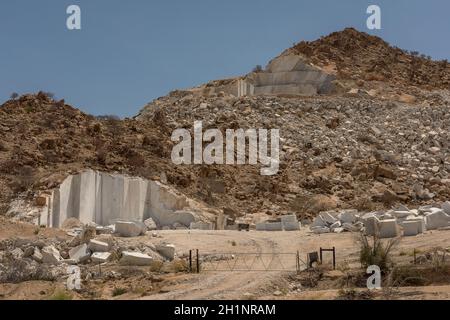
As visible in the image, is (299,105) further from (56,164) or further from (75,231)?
(75,231)

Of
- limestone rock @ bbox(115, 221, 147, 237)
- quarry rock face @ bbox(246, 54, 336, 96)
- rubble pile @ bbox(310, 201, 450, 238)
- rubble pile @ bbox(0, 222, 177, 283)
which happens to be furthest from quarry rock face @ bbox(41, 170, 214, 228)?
quarry rock face @ bbox(246, 54, 336, 96)

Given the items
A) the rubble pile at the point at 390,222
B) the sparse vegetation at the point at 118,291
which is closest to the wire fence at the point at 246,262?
the sparse vegetation at the point at 118,291

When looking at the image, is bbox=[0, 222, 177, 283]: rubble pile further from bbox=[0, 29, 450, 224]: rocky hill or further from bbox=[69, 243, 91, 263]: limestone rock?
bbox=[0, 29, 450, 224]: rocky hill

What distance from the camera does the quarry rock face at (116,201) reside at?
87.4 ft

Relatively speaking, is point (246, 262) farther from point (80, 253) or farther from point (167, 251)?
point (80, 253)

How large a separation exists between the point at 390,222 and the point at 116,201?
12.3m

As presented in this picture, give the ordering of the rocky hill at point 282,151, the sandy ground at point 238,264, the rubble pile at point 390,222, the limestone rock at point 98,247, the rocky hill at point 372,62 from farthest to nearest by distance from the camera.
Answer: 1. the rocky hill at point 372,62
2. the rocky hill at point 282,151
3. the rubble pile at point 390,222
4. the limestone rock at point 98,247
5. the sandy ground at point 238,264

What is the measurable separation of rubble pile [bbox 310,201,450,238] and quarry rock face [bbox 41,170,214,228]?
6.14 meters

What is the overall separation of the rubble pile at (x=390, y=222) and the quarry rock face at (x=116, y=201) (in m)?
6.14

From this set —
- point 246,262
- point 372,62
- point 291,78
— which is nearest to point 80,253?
point 246,262

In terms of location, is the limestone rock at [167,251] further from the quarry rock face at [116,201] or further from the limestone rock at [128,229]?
the quarry rock face at [116,201]

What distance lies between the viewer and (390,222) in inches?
790

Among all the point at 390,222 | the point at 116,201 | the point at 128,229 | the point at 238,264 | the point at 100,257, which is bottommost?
the point at 238,264

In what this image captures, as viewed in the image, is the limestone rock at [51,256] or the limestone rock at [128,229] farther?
the limestone rock at [128,229]
